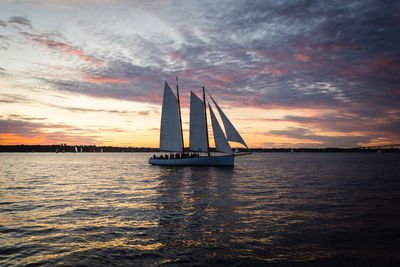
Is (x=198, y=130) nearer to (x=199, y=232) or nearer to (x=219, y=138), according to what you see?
(x=219, y=138)

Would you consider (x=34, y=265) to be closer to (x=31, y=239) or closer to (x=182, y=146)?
(x=31, y=239)

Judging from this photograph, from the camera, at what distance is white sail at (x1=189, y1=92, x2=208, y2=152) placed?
59.7 m

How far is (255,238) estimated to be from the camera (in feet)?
42.1

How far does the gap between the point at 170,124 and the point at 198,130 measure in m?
7.58

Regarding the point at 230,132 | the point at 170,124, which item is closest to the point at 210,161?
the point at 230,132

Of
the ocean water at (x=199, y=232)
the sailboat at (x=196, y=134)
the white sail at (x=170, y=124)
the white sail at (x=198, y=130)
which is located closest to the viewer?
the ocean water at (x=199, y=232)

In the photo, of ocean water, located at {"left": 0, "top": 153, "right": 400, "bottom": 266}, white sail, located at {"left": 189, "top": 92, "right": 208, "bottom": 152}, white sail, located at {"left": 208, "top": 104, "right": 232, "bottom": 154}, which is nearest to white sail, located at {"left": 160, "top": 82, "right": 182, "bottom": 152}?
white sail, located at {"left": 189, "top": 92, "right": 208, "bottom": 152}

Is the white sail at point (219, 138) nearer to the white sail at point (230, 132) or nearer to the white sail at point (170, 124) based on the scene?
the white sail at point (230, 132)

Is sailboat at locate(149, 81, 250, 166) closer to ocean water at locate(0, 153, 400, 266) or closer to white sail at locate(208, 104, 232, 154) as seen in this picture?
white sail at locate(208, 104, 232, 154)

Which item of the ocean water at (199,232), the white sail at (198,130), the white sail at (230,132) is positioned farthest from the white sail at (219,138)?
the ocean water at (199,232)

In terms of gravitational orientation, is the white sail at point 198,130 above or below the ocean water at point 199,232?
above

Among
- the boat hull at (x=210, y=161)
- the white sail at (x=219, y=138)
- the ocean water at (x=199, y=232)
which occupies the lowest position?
the ocean water at (x=199, y=232)

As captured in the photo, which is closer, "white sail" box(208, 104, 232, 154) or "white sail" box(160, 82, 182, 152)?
"white sail" box(208, 104, 232, 154)

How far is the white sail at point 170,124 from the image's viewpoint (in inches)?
2482
